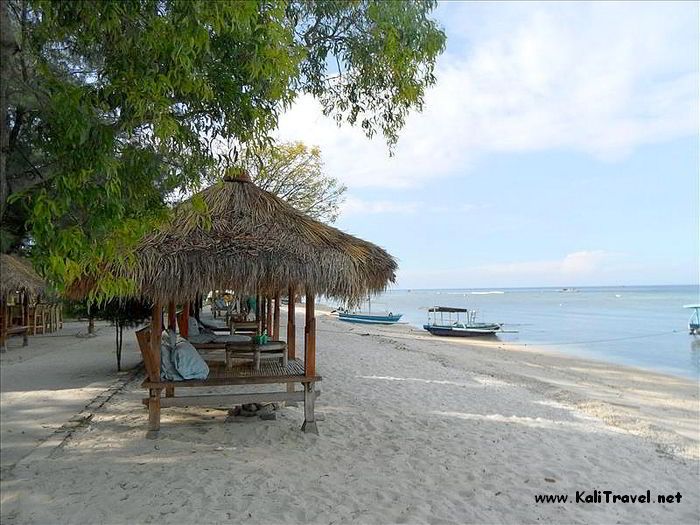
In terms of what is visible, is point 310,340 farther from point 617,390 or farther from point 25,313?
point 25,313

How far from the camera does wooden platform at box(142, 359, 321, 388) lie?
5.47m

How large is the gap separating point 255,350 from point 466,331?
21990mm

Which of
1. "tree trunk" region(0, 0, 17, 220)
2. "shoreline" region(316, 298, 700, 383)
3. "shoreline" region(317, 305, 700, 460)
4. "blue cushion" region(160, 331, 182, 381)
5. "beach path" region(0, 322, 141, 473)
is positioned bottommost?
"shoreline" region(316, 298, 700, 383)

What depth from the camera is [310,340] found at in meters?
5.87

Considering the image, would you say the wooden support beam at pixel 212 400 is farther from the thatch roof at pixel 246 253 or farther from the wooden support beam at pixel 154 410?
the thatch roof at pixel 246 253

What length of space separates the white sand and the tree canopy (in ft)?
6.86

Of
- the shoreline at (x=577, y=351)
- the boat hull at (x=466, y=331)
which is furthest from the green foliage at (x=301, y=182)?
the boat hull at (x=466, y=331)

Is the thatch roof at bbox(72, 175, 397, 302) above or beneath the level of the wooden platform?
above

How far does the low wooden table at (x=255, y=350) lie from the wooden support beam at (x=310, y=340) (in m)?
0.89

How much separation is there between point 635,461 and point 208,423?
4.82 metres

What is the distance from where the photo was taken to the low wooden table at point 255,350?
21.3 ft

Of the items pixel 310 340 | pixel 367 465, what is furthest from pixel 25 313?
pixel 367 465

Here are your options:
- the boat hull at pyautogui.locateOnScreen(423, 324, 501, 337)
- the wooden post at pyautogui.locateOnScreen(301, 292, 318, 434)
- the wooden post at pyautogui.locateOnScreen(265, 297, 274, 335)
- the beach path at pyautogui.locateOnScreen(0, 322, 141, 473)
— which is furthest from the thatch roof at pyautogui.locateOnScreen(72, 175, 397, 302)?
the boat hull at pyautogui.locateOnScreen(423, 324, 501, 337)

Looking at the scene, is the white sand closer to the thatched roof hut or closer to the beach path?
the beach path
